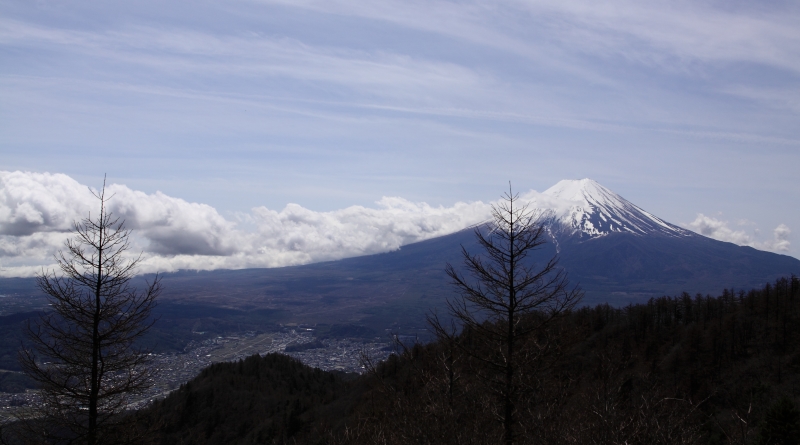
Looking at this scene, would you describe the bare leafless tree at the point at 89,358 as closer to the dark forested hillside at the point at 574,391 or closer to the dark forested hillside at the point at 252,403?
the dark forested hillside at the point at 574,391

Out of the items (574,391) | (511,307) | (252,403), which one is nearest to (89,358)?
(511,307)

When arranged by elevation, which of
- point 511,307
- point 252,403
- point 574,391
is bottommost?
point 252,403

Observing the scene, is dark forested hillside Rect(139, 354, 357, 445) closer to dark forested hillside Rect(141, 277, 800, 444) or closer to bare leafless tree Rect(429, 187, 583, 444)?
dark forested hillside Rect(141, 277, 800, 444)

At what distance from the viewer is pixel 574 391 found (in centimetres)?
2761

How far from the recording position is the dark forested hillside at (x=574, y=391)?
1120 cm

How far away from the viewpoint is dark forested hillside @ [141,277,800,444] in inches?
441

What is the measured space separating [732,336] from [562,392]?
51.4m

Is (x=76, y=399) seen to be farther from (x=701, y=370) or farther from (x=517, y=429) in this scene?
(x=701, y=370)

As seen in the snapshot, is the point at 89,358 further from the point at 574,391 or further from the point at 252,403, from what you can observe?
the point at 252,403

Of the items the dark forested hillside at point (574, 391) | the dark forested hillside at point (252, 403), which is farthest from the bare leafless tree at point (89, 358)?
the dark forested hillside at point (252, 403)

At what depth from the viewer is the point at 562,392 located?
1209 cm

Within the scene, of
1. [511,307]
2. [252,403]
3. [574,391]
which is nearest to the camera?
[511,307]

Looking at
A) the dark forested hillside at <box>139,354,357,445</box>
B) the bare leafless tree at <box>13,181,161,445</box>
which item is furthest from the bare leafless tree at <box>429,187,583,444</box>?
the dark forested hillside at <box>139,354,357,445</box>

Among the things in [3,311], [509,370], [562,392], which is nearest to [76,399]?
[509,370]
